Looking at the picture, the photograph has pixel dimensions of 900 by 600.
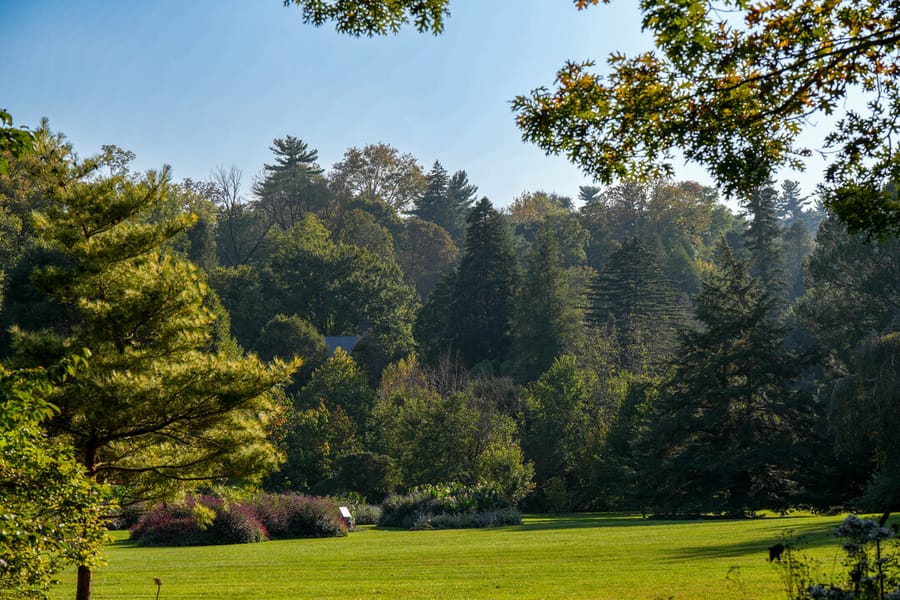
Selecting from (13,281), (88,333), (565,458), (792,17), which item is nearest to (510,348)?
(565,458)

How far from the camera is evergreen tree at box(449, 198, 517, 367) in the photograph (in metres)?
60.2

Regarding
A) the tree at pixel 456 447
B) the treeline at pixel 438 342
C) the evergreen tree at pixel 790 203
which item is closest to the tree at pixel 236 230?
the treeline at pixel 438 342

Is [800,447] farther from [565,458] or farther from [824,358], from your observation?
[565,458]

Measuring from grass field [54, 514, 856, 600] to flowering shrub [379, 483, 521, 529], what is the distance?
15.2 ft

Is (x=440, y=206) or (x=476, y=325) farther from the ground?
(x=440, y=206)

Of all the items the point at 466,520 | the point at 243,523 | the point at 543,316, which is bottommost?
the point at 466,520

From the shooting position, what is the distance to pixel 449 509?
30.0 metres

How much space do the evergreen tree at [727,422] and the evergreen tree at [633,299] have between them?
21.9 m

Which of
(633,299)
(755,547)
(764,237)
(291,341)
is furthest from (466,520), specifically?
(764,237)

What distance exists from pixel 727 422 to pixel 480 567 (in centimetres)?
2045

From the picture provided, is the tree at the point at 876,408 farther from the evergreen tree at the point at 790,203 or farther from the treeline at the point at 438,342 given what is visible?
the evergreen tree at the point at 790,203

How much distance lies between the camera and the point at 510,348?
5988 centimetres

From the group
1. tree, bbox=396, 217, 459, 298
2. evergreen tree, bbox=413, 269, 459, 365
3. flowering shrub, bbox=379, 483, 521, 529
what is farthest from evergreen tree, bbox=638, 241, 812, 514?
tree, bbox=396, 217, 459, 298

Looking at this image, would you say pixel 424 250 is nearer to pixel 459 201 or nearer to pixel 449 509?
pixel 459 201
